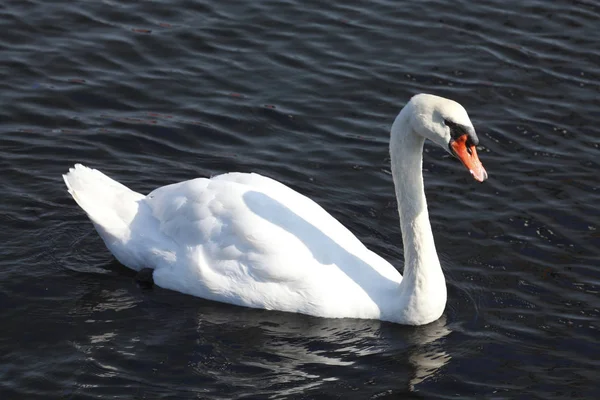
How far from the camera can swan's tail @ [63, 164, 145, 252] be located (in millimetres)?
11039

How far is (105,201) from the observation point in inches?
442

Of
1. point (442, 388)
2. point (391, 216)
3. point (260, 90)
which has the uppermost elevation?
point (260, 90)

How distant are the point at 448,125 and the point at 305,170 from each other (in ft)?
12.0

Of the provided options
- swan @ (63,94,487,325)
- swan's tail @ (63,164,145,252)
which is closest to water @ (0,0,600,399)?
swan @ (63,94,487,325)

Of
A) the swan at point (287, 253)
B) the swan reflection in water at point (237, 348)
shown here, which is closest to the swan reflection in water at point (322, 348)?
the swan reflection in water at point (237, 348)

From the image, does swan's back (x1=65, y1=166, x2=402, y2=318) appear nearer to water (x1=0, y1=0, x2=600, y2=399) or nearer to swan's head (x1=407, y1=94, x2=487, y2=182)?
water (x1=0, y1=0, x2=600, y2=399)

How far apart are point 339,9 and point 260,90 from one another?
2.72 m

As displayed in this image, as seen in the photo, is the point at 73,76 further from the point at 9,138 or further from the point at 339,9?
the point at 339,9

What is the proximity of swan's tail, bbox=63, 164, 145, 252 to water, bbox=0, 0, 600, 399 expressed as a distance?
1.35 ft

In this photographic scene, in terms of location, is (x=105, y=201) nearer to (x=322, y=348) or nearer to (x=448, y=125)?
(x=322, y=348)

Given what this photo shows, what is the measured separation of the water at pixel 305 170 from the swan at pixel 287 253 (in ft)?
0.65

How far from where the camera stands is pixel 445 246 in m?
11.8

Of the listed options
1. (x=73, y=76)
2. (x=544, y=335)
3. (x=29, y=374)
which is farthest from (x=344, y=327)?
(x=73, y=76)

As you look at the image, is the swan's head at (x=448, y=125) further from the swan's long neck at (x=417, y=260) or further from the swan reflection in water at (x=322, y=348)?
the swan reflection in water at (x=322, y=348)
